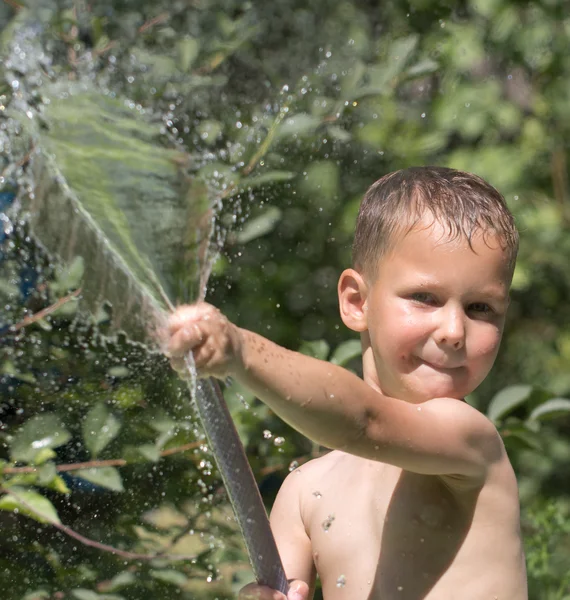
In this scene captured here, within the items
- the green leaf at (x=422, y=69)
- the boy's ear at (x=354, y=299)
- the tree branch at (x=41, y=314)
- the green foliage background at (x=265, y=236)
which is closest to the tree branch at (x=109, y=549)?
the green foliage background at (x=265, y=236)

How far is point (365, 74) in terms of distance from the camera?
8.48ft

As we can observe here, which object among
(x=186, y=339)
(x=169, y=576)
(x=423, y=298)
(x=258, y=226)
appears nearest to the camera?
(x=186, y=339)

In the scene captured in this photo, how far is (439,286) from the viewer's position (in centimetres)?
133

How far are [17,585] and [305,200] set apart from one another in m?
1.11

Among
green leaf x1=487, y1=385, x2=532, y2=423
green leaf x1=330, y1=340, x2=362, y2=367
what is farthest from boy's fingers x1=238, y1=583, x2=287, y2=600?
green leaf x1=487, y1=385, x2=532, y2=423

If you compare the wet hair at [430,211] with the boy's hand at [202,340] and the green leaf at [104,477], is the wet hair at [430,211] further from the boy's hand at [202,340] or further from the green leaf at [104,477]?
the green leaf at [104,477]

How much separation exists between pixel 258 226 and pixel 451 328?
1065 mm

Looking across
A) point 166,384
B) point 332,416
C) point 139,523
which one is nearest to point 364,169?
point 166,384

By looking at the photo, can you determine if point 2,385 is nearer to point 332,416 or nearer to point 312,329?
point 312,329

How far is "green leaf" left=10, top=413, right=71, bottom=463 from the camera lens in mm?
1938

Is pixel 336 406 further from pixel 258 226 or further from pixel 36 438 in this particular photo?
pixel 258 226

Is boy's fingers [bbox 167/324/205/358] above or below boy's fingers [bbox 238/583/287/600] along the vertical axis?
above

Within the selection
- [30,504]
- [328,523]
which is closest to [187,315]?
[328,523]

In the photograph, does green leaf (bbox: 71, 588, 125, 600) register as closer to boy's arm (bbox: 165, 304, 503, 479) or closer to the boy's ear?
the boy's ear
